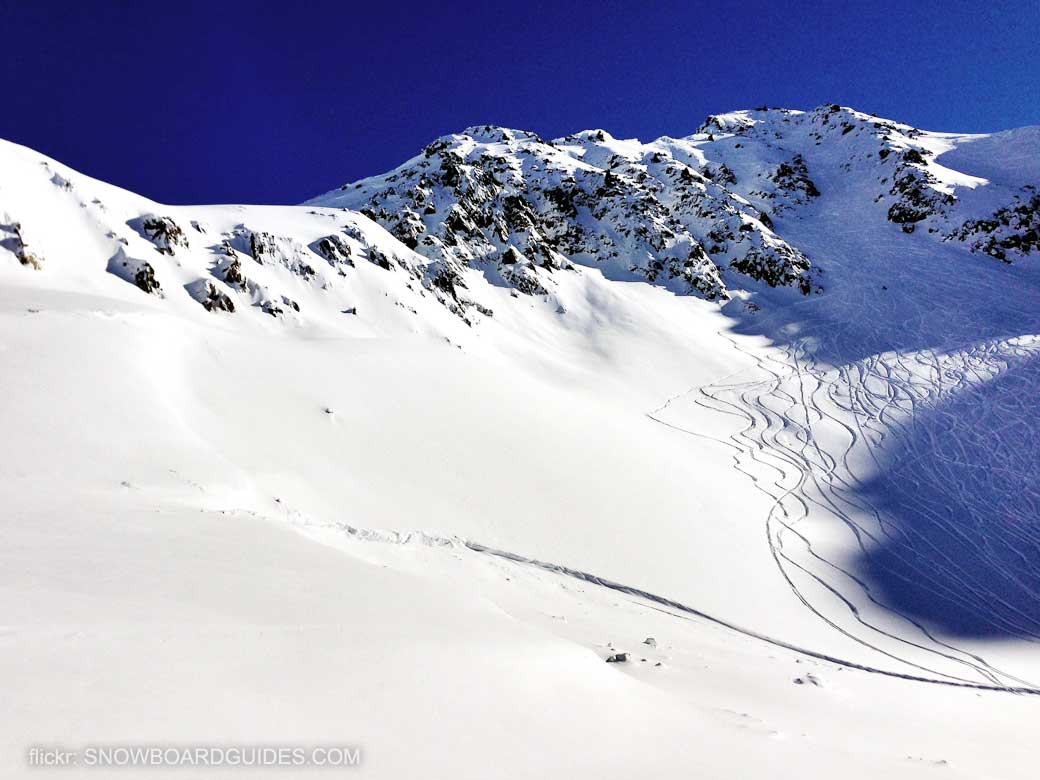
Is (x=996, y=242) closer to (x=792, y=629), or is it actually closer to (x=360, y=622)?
(x=792, y=629)

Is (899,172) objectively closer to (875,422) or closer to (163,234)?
(875,422)

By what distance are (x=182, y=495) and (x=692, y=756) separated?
6797mm

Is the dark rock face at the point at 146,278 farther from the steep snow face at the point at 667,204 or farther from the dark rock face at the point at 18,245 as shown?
the steep snow face at the point at 667,204

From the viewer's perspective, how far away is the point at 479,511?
33.6 ft

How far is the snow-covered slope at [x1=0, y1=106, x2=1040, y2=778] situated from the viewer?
2.83 metres

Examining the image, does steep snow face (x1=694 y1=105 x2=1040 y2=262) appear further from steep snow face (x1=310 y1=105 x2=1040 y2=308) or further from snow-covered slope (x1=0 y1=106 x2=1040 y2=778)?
snow-covered slope (x1=0 y1=106 x2=1040 y2=778)

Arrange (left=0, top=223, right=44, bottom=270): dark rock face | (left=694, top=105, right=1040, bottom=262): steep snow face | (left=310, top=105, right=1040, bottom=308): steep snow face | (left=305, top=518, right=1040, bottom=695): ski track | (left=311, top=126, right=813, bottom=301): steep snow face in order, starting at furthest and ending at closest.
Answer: (left=694, top=105, right=1040, bottom=262): steep snow face < (left=310, top=105, right=1040, bottom=308): steep snow face < (left=311, top=126, right=813, bottom=301): steep snow face < (left=0, top=223, right=44, bottom=270): dark rock face < (left=305, top=518, right=1040, bottom=695): ski track

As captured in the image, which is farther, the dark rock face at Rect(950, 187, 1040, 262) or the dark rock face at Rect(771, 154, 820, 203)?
the dark rock face at Rect(771, 154, 820, 203)

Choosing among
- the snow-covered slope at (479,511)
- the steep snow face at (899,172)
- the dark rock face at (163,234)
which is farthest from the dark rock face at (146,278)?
the steep snow face at (899,172)

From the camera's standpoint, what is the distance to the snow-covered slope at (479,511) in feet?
9.27

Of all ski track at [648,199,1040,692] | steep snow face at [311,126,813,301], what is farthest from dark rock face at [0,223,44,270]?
ski track at [648,199,1040,692]

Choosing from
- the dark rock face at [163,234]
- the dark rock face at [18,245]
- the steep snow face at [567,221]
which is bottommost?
the dark rock face at [18,245]

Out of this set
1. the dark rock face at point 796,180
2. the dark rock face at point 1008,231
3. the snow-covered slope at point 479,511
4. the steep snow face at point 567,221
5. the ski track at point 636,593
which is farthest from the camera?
the dark rock face at point 796,180

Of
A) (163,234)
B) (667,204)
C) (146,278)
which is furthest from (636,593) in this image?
(667,204)
